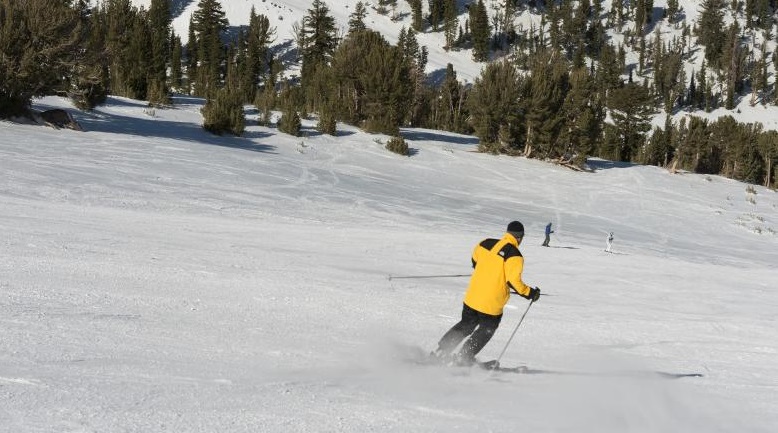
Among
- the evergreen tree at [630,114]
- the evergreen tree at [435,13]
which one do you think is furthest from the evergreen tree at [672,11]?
the evergreen tree at [630,114]

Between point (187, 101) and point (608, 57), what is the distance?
71457mm

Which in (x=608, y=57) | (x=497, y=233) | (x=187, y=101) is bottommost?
(x=497, y=233)

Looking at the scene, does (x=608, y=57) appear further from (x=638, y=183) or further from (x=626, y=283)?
(x=626, y=283)

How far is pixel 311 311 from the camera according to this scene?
6984 millimetres

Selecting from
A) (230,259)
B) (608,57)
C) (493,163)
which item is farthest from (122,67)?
(608,57)

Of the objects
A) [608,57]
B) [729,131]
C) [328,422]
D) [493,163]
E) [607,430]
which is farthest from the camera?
[608,57]

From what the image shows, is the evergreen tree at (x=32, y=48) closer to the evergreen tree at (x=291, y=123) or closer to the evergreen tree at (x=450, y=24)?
the evergreen tree at (x=291, y=123)

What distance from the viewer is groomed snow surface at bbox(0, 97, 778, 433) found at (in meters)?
4.14

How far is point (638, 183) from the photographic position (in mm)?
32000

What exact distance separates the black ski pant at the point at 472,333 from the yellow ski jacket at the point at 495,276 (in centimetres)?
6

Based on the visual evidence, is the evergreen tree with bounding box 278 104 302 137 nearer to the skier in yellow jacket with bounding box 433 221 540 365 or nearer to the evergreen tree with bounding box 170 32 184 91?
the skier in yellow jacket with bounding box 433 221 540 365

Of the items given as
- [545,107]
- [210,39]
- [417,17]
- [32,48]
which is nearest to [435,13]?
[417,17]

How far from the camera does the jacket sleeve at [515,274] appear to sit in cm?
537

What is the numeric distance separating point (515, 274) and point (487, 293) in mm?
306
